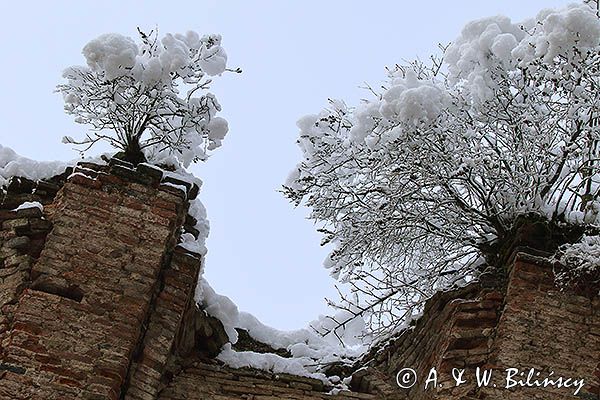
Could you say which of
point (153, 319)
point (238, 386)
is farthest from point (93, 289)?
point (238, 386)

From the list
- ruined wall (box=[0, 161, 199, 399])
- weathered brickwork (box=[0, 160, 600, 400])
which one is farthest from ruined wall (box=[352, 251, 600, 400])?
ruined wall (box=[0, 161, 199, 399])

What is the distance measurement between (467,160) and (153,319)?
8.71 feet

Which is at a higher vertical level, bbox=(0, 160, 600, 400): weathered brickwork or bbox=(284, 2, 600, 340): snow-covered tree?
bbox=(284, 2, 600, 340): snow-covered tree

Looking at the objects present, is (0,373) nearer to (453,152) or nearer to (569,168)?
(453,152)

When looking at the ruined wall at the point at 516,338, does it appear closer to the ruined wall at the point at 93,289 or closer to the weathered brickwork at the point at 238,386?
the weathered brickwork at the point at 238,386

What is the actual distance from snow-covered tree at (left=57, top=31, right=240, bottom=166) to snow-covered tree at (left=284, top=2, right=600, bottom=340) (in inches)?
43.5

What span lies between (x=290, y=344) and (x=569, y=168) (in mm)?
3018

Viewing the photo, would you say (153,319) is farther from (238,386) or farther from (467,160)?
(467,160)

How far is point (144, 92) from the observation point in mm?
8516

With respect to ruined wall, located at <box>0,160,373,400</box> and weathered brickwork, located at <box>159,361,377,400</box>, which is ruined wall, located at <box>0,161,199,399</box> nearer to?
ruined wall, located at <box>0,160,373,400</box>

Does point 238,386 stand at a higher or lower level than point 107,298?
lower

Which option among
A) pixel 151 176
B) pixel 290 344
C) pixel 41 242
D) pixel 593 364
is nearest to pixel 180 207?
pixel 151 176

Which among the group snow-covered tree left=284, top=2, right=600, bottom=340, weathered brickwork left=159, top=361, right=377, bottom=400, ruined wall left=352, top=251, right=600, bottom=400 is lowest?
weathered brickwork left=159, top=361, right=377, bottom=400

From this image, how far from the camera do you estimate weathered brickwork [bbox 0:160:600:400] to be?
693cm
